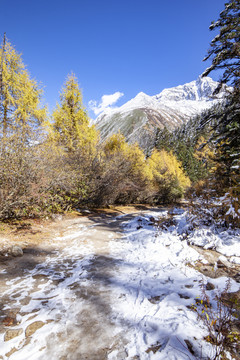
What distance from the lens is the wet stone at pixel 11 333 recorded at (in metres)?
1.99

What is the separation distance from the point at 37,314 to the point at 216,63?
34.4 feet

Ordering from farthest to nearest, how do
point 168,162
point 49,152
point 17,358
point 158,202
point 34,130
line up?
point 168,162
point 158,202
point 49,152
point 34,130
point 17,358

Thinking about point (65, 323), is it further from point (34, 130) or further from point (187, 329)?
point (34, 130)

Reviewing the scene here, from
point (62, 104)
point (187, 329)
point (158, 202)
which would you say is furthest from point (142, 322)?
point (158, 202)

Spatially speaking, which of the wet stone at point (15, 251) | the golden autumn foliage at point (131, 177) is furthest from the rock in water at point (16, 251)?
the golden autumn foliage at point (131, 177)

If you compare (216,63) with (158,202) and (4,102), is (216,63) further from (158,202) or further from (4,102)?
(158,202)

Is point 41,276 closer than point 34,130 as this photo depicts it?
Yes

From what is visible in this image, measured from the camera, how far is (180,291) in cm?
286

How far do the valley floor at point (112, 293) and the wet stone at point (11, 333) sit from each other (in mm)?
11

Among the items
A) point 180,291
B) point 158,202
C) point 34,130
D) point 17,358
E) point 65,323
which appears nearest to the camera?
point 17,358

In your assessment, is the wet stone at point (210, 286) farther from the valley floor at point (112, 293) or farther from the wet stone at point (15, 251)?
the wet stone at point (15, 251)

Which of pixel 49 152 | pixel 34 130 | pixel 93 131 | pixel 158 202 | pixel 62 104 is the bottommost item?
pixel 158 202

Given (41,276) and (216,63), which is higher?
(216,63)

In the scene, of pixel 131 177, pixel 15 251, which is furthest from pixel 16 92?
pixel 15 251
